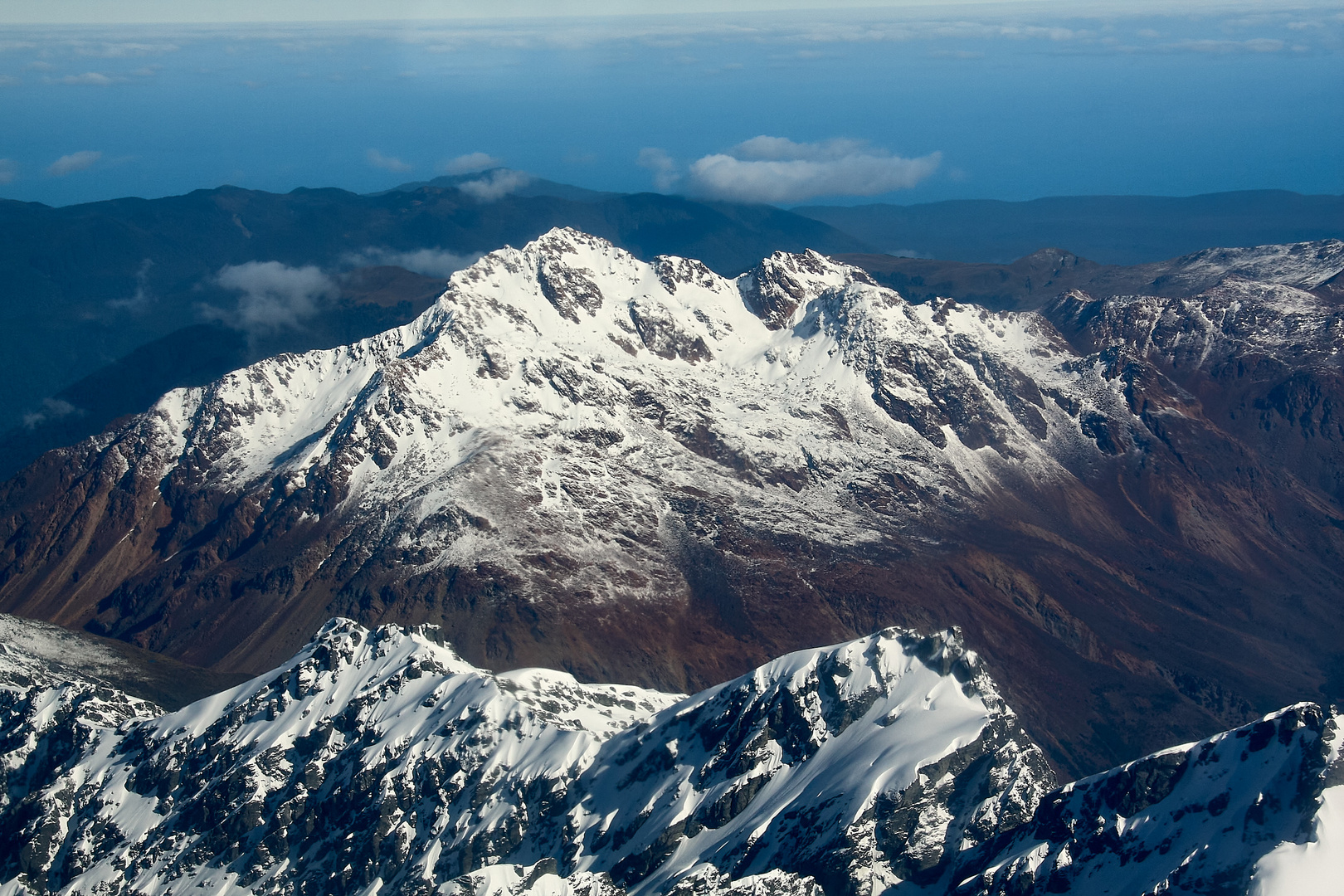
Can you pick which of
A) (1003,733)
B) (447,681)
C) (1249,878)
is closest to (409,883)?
(447,681)

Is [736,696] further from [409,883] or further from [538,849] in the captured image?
[409,883]

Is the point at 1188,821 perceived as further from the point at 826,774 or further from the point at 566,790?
the point at 566,790

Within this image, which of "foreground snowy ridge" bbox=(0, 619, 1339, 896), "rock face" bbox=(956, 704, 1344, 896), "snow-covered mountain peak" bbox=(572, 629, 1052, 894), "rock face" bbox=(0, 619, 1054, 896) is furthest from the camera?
"rock face" bbox=(0, 619, 1054, 896)

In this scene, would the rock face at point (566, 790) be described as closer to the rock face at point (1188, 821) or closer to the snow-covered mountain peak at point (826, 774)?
the snow-covered mountain peak at point (826, 774)

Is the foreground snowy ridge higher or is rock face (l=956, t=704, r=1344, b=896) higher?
rock face (l=956, t=704, r=1344, b=896)

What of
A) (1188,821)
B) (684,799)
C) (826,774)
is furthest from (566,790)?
(1188,821)

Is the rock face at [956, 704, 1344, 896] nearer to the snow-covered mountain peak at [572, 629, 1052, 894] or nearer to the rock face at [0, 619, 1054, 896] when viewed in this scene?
the snow-covered mountain peak at [572, 629, 1052, 894]

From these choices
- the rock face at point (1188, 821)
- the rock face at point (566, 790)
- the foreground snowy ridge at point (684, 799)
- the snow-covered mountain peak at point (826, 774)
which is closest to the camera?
the rock face at point (1188, 821)

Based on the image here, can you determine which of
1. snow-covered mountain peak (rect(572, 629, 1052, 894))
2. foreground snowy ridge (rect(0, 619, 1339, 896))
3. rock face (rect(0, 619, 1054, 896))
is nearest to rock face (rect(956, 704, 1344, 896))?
foreground snowy ridge (rect(0, 619, 1339, 896))

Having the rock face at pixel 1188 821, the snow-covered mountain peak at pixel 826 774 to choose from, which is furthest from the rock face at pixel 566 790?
the rock face at pixel 1188 821
